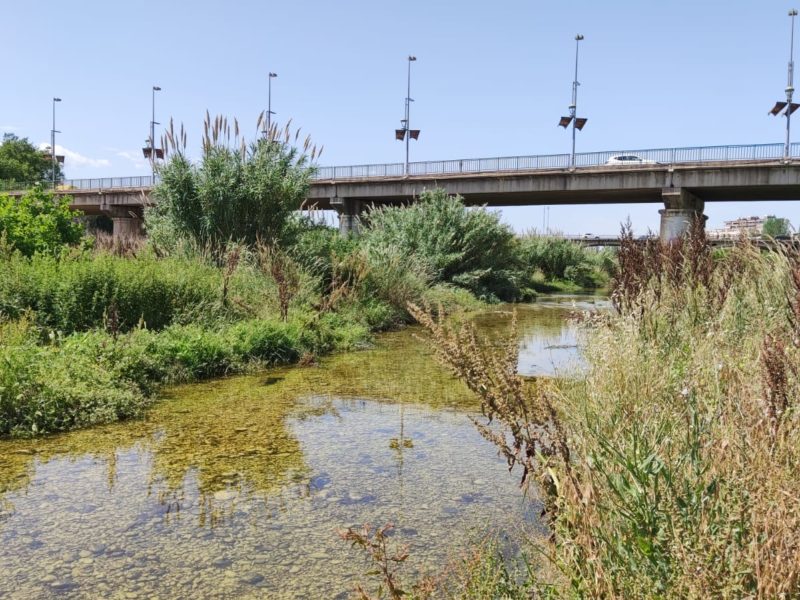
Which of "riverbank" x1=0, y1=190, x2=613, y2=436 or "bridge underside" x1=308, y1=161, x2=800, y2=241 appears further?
"bridge underside" x1=308, y1=161, x2=800, y2=241

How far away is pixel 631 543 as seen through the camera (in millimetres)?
2641

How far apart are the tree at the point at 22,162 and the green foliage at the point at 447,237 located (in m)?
65.8

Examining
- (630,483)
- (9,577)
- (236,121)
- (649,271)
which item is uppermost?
(236,121)

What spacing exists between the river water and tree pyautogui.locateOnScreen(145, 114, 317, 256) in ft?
27.4

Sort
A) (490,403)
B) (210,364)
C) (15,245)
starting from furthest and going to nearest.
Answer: (15,245) < (210,364) < (490,403)

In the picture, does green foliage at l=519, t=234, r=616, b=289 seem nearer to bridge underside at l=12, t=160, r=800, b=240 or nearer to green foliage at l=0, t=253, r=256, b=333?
bridge underside at l=12, t=160, r=800, b=240

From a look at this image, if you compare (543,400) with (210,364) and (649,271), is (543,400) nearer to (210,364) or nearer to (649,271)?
(210,364)

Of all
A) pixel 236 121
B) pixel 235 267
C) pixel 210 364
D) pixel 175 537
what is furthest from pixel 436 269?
pixel 175 537

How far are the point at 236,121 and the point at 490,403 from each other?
1437 centimetres

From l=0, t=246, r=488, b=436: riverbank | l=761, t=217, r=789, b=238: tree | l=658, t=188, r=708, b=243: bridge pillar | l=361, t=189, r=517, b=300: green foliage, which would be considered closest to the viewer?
l=0, t=246, r=488, b=436: riverbank

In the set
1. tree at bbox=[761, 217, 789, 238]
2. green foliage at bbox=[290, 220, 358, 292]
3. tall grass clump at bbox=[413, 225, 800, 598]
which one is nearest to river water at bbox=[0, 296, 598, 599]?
tall grass clump at bbox=[413, 225, 800, 598]

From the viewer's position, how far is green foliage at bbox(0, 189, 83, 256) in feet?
41.5

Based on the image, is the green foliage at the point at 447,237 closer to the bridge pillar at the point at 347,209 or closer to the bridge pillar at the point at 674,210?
the bridge pillar at the point at 674,210

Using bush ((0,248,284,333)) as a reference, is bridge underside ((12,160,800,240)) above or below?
above
